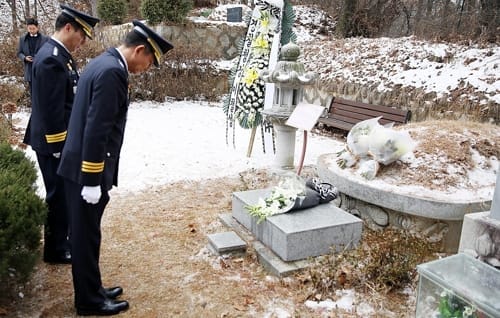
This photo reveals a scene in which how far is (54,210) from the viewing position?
129 inches

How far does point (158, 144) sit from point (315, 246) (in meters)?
4.18

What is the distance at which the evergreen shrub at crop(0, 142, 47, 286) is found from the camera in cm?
243

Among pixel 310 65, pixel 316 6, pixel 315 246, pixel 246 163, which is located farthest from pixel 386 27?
pixel 315 246

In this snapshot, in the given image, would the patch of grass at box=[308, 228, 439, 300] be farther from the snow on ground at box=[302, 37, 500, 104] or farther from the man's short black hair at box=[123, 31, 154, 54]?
the snow on ground at box=[302, 37, 500, 104]

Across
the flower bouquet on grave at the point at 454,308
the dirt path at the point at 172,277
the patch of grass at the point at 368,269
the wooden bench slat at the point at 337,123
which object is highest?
the wooden bench slat at the point at 337,123

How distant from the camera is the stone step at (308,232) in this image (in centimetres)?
318

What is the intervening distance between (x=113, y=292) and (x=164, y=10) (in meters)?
9.84

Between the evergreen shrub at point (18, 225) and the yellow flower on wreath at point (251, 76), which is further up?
the yellow flower on wreath at point (251, 76)

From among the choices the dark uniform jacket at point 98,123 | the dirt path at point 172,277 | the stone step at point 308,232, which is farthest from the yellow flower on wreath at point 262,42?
the dark uniform jacket at point 98,123

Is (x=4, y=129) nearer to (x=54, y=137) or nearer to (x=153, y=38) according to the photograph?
(x=54, y=137)

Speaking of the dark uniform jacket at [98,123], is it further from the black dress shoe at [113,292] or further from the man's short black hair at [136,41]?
the black dress shoe at [113,292]

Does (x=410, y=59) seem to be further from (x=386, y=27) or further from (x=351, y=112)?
(x=386, y=27)

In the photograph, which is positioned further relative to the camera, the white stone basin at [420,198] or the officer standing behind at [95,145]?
the white stone basin at [420,198]

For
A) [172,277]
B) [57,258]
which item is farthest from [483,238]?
[57,258]
